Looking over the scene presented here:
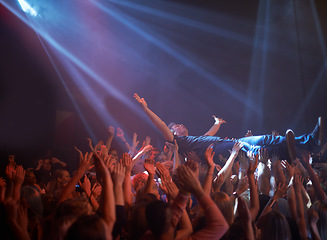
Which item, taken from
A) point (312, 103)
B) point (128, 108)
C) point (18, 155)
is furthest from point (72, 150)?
point (312, 103)

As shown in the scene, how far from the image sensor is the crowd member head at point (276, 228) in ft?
5.00

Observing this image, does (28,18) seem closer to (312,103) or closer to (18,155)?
(18,155)

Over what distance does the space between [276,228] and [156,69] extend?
6.69 meters

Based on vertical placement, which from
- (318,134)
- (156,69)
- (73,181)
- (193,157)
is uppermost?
(156,69)

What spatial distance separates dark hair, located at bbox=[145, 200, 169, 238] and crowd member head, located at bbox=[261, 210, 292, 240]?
2.18ft

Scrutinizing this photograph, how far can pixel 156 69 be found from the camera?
7.79 meters

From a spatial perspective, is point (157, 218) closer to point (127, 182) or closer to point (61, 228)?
point (61, 228)

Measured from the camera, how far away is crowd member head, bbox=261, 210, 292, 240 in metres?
1.53

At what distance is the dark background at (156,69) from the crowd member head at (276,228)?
5.30 m

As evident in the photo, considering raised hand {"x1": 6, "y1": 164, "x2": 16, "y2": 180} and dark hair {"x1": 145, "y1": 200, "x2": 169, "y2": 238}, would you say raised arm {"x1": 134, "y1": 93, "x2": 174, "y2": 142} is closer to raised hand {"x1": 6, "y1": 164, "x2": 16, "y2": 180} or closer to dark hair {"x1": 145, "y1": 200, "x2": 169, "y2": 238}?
raised hand {"x1": 6, "y1": 164, "x2": 16, "y2": 180}

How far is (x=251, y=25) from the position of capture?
6445 mm

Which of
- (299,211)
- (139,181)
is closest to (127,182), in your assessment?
(139,181)

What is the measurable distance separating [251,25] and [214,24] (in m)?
0.93

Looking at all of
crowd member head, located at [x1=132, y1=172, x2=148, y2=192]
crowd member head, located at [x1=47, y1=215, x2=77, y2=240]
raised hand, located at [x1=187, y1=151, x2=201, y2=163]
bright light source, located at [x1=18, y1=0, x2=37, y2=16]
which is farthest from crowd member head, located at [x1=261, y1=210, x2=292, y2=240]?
bright light source, located at [x1=18, y1=0, x2=37, y2=16]
